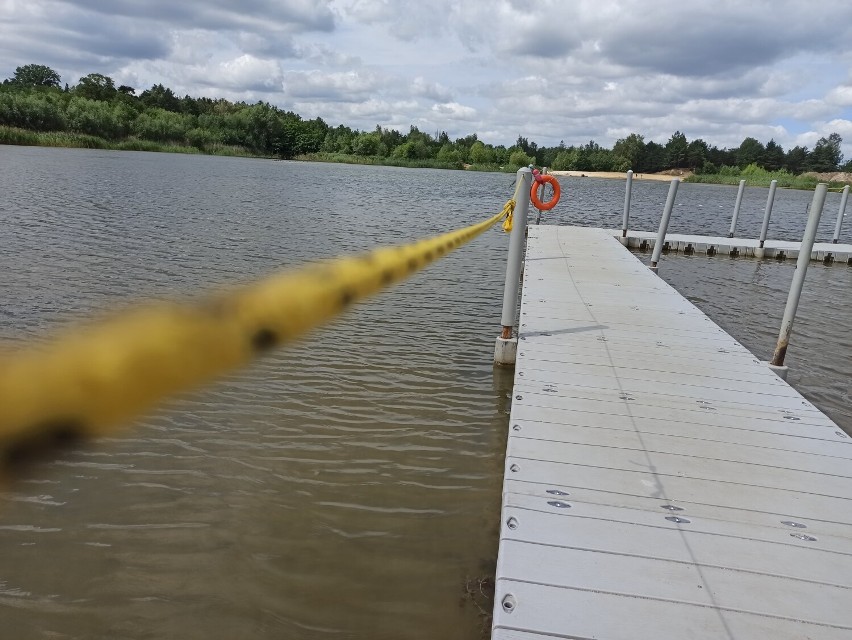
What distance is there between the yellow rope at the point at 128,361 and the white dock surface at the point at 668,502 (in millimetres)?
1765

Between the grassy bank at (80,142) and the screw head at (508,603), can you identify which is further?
the grassy bank at (80,142)

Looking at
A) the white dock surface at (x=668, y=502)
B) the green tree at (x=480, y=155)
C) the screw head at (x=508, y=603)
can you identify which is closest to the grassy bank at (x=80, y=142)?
the green tree at (x=480, y=155)

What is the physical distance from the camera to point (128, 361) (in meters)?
0.74

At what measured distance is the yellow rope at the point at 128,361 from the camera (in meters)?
0.65

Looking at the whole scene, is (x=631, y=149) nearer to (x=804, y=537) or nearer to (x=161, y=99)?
(x=161, y=99)

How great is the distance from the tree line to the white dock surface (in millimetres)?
68794

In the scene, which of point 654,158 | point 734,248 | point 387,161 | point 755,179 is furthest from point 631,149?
point 734,248

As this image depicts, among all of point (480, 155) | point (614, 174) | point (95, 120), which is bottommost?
point (614, 174)

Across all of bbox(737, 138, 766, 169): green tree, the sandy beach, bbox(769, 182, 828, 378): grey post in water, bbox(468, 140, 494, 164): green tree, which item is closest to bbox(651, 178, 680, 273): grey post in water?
bbox(769, 182, 828, 378): grey post in water

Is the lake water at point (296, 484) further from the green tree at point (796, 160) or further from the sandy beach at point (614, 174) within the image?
the green tree at point (796, 160)

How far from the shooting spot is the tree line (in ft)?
221

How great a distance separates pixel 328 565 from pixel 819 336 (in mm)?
8913

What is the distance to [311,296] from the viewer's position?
3.80 ft

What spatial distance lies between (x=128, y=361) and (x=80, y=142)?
73.1m
